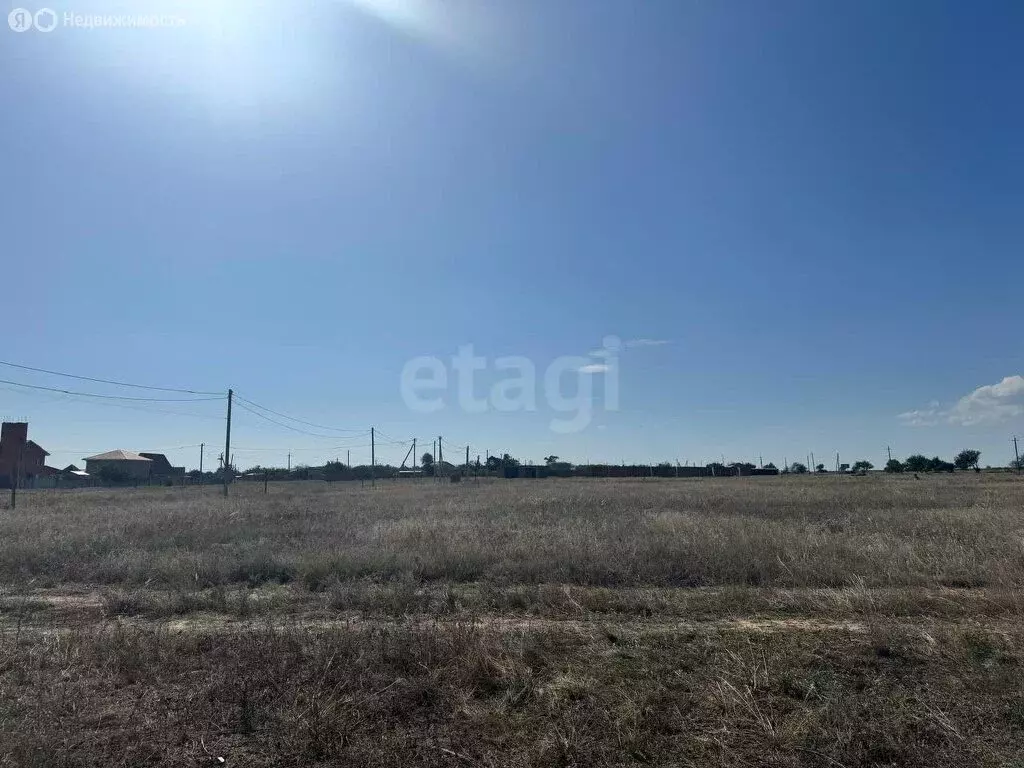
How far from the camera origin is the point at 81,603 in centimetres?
889

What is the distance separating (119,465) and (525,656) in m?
103

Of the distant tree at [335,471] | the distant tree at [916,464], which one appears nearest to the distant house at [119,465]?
the distant tree at [335,471]

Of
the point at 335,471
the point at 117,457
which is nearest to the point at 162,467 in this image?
the point at 117,457

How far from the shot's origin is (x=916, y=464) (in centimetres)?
9638

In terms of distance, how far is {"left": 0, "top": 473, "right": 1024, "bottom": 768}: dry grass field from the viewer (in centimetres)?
411

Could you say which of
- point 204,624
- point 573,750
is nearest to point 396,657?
point 573,750

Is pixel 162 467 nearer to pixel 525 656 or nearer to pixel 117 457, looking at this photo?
pixel 117 457

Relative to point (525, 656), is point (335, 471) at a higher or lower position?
higher

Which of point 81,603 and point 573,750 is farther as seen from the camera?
point 81,603

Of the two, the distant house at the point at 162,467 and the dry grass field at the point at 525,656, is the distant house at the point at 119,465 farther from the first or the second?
the dry grass field at the point at 525,656

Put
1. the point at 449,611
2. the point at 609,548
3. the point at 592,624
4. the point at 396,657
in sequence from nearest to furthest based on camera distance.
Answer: the point at 396,657 < the point at 592,624 < the point at 449,611 < the point at 609,548

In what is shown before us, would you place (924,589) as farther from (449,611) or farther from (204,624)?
(204,624)

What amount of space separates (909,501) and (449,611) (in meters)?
24.8

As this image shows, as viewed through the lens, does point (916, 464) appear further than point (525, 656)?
Yes
